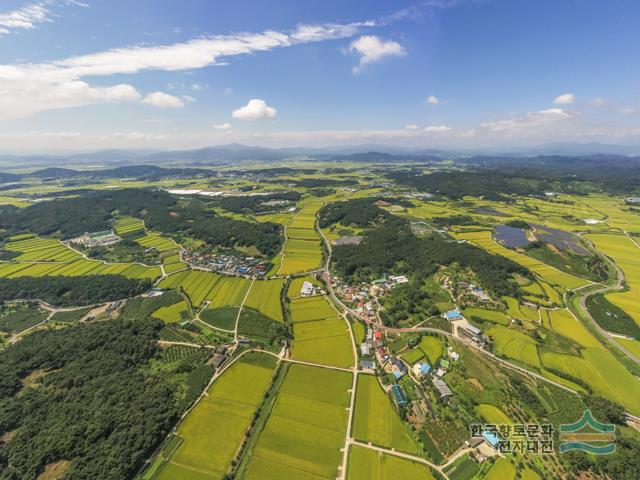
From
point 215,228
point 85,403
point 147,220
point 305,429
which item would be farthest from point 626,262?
point 147,220

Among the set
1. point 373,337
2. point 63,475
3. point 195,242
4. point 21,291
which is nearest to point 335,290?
point 373,337

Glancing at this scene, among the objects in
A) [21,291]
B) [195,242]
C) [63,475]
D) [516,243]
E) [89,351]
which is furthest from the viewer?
[195,242]

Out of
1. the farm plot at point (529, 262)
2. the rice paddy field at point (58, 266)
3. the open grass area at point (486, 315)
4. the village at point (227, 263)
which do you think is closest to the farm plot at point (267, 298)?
the village at point (227, 263)

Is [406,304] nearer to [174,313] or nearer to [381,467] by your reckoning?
[381,467]

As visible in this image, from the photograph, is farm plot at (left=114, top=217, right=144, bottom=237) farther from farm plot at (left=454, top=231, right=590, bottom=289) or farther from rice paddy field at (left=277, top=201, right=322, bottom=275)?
farm plot at (left=454, top=231, right=590, bottom=289)

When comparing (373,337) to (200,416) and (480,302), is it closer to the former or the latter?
(480,302)

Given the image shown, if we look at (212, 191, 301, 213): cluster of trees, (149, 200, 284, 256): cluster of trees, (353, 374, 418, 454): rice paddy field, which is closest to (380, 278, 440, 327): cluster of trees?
(353, 374, 418, 454): rice paddy field

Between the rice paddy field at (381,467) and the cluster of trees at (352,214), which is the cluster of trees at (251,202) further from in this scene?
the rice paddy field at (381,467)

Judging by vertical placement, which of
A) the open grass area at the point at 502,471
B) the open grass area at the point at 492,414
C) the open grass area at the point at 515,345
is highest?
the open grass area at the point at 515,345
